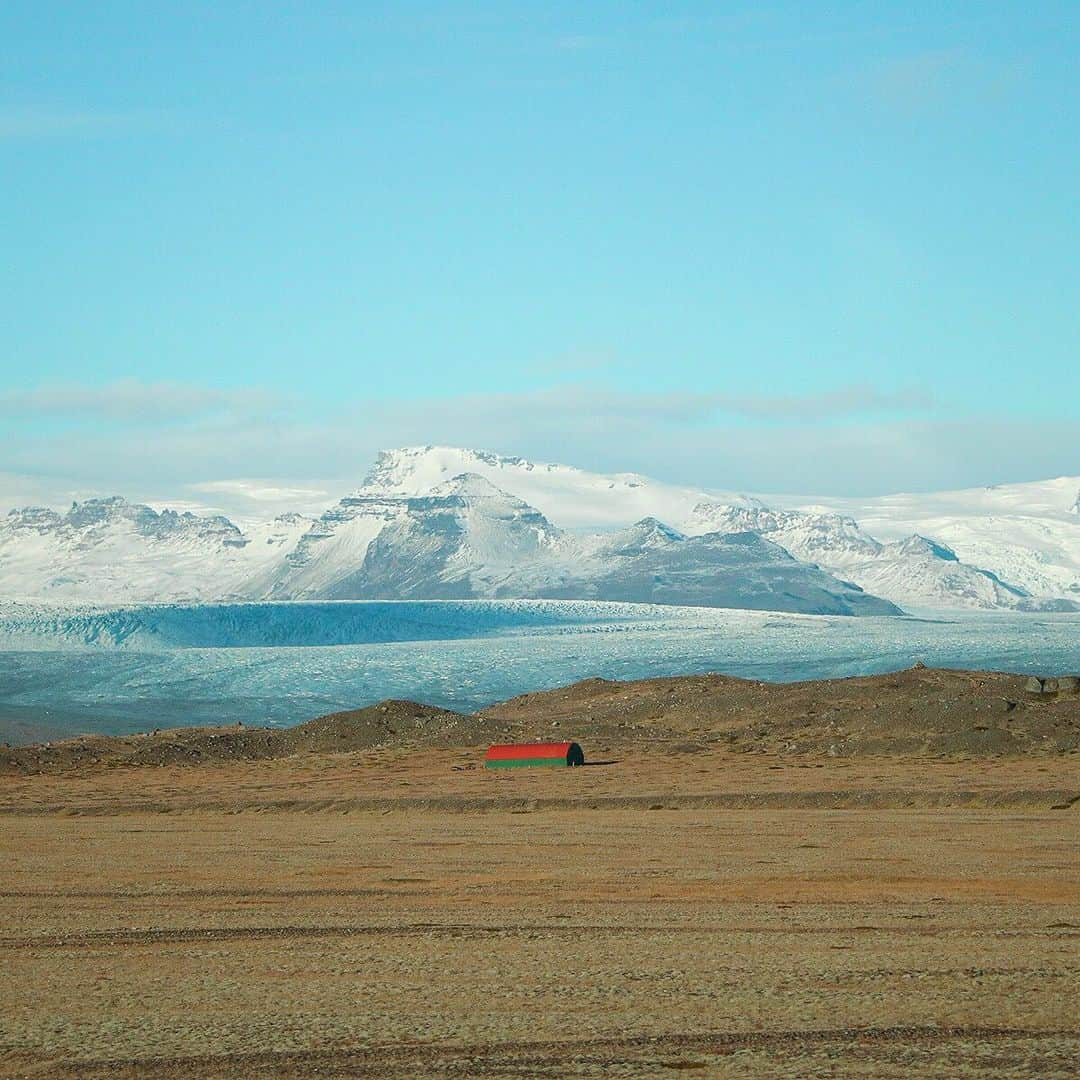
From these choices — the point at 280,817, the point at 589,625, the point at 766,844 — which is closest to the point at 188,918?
the point at 766,844

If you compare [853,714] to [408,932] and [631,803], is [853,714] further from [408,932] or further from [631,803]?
[408,932]

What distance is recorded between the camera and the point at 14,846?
19.0m

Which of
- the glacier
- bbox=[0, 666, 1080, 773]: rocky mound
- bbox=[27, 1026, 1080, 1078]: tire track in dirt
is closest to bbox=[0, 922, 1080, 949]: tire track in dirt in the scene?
bbox=[27, 1026, 1080, 1078]: tire track in dirt

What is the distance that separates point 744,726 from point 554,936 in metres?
26.4

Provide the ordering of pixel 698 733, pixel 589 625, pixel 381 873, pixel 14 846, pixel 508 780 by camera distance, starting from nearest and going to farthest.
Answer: pixel 381 873, pixel 14 846, pixel 508 780, pixel 698 733, pixel 589 625

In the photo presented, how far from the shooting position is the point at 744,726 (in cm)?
3703

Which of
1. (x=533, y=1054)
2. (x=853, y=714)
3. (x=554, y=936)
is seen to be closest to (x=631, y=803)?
(x=554, y=936)

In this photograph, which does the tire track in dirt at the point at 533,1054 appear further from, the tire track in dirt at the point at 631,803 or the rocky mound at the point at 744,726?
the rocky mound at the point at 744,726

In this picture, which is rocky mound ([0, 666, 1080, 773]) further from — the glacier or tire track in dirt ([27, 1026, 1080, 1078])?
tire track in dirt ([27, 1026, 1080, 1078])

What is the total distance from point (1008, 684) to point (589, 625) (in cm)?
10996

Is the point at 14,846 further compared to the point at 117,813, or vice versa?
the point at 117,813

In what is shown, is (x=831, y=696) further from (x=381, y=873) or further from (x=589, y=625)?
(x=589, y=625)

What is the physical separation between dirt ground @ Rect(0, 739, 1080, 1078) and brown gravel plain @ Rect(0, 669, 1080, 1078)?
0.11ft

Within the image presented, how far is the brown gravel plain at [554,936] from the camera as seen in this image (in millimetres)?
7816
